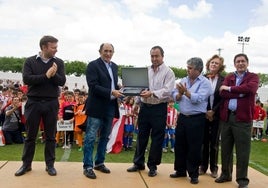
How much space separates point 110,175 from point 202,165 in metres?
1.53

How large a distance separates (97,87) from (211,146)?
6.75 ft

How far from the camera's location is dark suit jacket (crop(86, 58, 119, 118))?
519 centimetres

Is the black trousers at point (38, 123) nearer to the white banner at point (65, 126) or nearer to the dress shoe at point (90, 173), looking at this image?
the dress shoe at point (90, 173)

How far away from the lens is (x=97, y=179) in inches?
200

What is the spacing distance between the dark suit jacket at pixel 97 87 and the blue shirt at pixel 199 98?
1.04 metres

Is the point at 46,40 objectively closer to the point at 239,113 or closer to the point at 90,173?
the point at 90,173

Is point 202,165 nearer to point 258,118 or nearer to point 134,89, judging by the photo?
point 134,89

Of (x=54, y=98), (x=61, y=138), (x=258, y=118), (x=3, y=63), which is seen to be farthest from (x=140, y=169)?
(x=3, y=63)

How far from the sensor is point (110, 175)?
536 cm

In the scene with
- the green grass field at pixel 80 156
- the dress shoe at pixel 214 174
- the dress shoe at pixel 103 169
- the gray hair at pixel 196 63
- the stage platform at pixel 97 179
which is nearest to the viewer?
the stage platform at pixel 97 179

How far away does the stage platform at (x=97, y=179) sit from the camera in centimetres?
476

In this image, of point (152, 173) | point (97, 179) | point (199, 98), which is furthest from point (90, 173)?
point (199, 98)

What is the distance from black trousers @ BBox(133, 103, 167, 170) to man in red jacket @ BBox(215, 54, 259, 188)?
904mm

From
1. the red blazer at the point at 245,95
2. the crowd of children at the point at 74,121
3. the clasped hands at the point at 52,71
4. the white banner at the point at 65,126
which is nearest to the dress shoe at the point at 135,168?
the red blazer at the point at 245,95
